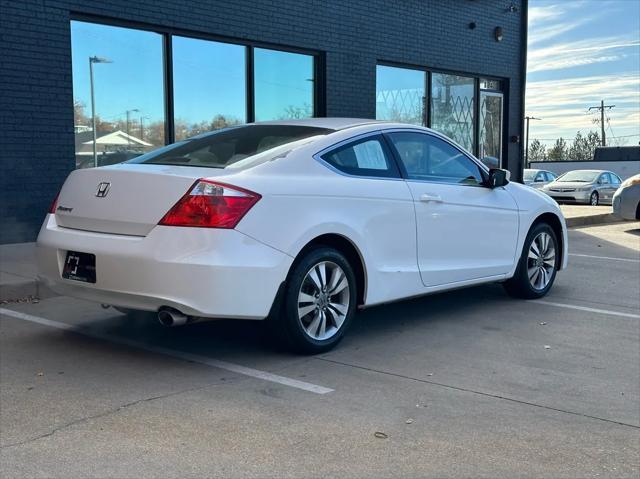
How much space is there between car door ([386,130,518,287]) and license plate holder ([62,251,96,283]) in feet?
7.75

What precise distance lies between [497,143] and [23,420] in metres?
14.3

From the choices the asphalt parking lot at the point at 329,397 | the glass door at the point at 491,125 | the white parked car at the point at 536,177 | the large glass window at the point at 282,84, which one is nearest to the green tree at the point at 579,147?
the white parked car at the point at 536,177

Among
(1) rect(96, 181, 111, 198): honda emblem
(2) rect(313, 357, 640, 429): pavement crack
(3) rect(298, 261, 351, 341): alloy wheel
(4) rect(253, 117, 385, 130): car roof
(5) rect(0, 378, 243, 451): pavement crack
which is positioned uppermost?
(4) rect(253, 117, 385, 130): car roof

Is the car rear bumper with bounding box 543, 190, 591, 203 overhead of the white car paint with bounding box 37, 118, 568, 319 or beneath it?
beneath

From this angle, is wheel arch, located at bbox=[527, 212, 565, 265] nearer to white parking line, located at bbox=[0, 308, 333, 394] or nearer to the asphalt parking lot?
→ the asphalt parking lot

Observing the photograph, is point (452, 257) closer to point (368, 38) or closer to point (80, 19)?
point (80, 19)

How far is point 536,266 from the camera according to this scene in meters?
6.88

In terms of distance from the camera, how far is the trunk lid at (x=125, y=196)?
438cm

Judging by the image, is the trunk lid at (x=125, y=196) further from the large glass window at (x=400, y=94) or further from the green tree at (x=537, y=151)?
the green tree at (x=537, y=151)

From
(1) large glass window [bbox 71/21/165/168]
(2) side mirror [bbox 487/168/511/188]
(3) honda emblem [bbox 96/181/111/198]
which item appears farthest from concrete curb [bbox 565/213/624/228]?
(3) honda emblem [bbox 96/181/111/198]

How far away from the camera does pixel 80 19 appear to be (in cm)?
Result: 932

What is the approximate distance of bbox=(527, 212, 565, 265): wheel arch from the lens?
6914 mm

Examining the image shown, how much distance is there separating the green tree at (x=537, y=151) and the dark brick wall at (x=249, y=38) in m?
59.4

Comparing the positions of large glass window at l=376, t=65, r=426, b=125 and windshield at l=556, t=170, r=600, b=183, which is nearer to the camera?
large glass window at l=376, t=65, r=426, b=125
